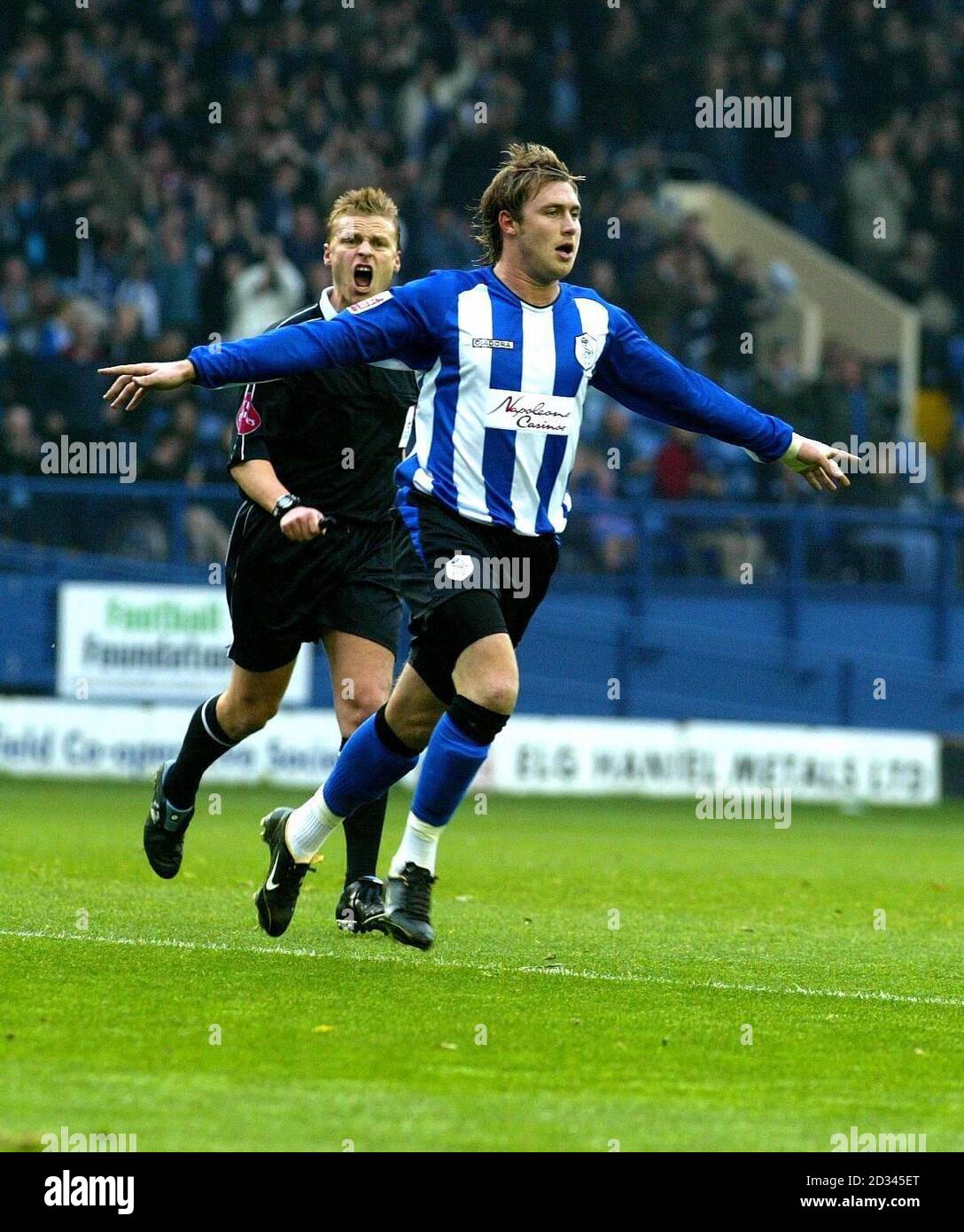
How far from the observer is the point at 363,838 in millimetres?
7816

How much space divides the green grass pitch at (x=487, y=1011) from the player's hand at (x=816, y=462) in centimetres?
162

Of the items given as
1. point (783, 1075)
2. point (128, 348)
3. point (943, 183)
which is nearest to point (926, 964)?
point (783, 1075)

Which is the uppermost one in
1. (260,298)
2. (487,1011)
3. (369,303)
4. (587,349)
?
(260,298)

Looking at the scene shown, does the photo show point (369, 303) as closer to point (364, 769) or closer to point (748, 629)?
point (364, 769)

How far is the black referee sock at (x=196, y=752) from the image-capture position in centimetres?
827

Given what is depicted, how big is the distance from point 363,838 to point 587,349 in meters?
1.94

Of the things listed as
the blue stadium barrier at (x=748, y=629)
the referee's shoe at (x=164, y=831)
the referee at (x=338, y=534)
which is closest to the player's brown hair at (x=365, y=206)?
the referee at (x=338, y=534)

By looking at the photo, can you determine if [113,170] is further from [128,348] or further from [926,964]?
[926,964]

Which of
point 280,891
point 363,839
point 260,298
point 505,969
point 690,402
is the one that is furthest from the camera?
point 260,298

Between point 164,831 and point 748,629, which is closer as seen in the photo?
point 164,831

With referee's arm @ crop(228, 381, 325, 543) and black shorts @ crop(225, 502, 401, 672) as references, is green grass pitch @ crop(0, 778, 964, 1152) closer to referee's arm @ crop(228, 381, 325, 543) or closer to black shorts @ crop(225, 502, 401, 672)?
black shorts @ crop(225, 502, 401, 672)

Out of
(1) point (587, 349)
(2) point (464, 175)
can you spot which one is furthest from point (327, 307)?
(2) point (464, 175)

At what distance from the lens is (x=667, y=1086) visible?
5195 millimetres

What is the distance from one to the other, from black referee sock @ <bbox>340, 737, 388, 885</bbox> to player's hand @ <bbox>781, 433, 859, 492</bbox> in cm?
182
